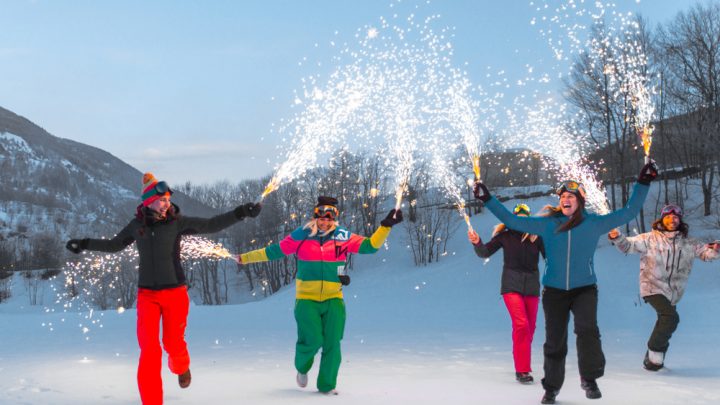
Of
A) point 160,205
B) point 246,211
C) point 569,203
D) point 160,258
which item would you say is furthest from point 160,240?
point 569,203

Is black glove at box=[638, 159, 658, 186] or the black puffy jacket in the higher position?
black glove at box=[638, 159, 658, 186]

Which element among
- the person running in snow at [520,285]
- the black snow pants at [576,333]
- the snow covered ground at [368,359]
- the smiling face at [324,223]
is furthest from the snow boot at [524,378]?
the smiling face at [324,223]

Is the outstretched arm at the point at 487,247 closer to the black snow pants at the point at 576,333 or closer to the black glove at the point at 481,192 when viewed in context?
the black snow pants at the point at 576,333

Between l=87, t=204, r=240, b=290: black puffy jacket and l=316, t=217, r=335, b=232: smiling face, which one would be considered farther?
l=316, t=217, r=335, b=232: smiling face

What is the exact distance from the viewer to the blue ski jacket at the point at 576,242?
588 cm

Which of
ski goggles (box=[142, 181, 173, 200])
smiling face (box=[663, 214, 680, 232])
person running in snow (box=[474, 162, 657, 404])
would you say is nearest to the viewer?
person running in snow (box=[474, 162, 657, 404])

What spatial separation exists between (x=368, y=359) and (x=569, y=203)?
14.6ft

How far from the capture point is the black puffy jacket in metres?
6.05

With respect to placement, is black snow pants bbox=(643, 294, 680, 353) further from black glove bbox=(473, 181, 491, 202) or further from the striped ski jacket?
the striped ski jacket

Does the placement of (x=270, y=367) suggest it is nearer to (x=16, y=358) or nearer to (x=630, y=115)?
(x=16, y=358)

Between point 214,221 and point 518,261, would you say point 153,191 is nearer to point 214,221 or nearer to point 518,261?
point 214,221

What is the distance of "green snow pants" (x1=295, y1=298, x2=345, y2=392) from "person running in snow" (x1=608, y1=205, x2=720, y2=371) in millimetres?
3828

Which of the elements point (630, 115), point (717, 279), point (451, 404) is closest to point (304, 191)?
point (630, 115)

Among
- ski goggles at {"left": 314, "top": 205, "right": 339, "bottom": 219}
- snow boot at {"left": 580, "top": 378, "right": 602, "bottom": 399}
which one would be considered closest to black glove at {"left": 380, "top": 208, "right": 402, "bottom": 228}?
ski goggles at {"left": 314, "top": 205, "right": 339, "bottom": 219}
